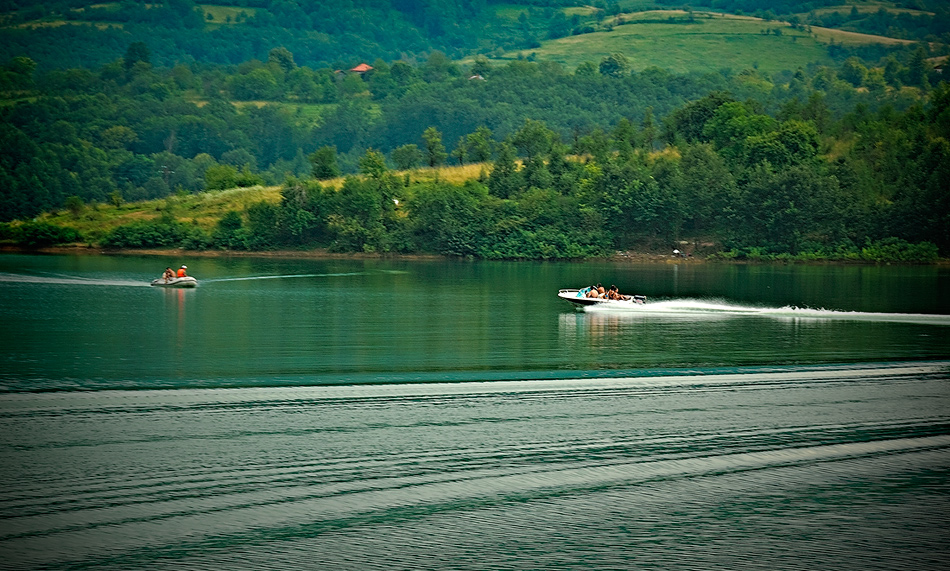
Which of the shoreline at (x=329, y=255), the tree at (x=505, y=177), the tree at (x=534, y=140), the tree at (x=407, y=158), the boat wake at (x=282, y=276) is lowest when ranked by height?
the boat wake at (x=282, y=276)

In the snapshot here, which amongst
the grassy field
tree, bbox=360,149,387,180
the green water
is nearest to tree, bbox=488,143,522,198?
the grassy field

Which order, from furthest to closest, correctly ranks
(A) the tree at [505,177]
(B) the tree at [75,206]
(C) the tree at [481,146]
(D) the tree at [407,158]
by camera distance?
(C) the tree at [481,146], (D) the tree at [407,158], (A) the tree at [505,177], (B) the tree at [75,206]

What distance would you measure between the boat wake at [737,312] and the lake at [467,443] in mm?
1725

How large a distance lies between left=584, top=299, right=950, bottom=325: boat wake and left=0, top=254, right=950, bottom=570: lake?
173 centimetres

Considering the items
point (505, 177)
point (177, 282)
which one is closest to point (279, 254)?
point (505, 177)

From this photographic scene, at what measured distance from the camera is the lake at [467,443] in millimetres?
20953

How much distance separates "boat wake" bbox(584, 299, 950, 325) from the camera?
56.5m

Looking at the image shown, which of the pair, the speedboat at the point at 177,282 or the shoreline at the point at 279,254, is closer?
the speedboat at the point at 177,282

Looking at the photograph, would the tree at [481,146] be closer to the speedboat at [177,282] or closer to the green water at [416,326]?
the green water at [416,326]

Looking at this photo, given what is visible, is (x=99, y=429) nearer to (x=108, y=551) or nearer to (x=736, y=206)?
(x=108, y=551)

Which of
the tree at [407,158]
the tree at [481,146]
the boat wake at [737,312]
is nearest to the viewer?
the boat wake at [737,312]

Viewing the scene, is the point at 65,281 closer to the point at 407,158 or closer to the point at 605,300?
the point at 605,300

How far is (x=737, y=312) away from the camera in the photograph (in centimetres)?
6025

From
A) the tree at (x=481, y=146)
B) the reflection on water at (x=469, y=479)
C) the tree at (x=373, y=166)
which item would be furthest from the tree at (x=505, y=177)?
the reflection on water at (x=469, y=479)
